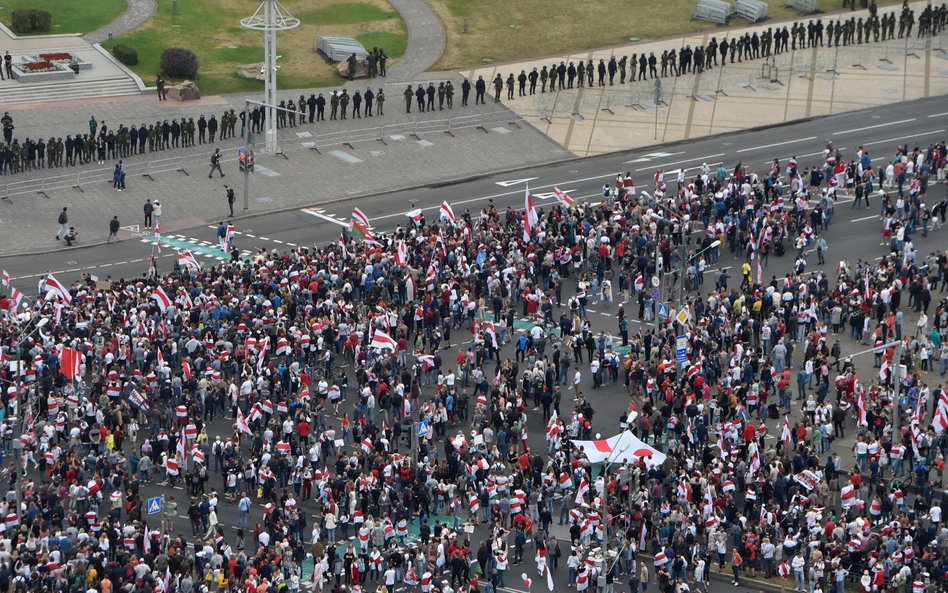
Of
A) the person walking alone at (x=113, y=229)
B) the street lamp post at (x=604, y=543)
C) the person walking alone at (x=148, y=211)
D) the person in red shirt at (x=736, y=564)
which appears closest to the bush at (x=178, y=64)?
the person walking alone at (x=148, y=211)

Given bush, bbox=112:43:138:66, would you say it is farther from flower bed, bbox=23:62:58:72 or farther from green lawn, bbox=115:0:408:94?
flower bed, bbox=23:62:58:72

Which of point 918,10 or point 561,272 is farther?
point 918,10

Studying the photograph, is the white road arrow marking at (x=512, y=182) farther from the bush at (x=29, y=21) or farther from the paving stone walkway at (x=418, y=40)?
the bush at (x=29, y=21)

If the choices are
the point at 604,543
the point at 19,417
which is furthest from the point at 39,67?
the point at 604,543

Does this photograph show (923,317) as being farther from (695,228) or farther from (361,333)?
(361,333)

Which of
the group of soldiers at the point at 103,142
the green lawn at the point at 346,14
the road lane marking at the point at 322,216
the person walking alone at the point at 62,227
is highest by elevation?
the green lawn at the point at 346,14

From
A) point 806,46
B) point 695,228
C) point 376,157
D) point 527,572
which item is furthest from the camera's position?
point 806,46

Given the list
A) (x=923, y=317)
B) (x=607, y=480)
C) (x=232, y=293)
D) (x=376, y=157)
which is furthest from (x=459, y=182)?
(x=607, y=480)
